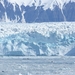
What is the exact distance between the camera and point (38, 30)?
121 feet

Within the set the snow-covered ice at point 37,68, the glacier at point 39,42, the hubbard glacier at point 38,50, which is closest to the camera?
the snow-covered ice at point 37,68

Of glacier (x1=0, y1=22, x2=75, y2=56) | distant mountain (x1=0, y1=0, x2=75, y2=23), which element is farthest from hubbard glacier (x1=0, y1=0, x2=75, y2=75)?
distant mountain (x1=0, y1=0, x2=75, y2=23)

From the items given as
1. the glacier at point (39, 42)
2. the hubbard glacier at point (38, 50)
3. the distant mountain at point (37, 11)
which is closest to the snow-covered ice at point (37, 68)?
the hubbard glacier at point (38, 50)

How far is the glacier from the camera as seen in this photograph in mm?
34156

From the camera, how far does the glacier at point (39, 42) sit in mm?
34156

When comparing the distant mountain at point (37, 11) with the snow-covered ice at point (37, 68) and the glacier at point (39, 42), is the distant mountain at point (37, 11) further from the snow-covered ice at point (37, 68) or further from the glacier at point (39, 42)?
the snow-covered ice at point (37, 68)

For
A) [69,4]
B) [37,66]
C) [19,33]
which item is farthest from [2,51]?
[69,4]

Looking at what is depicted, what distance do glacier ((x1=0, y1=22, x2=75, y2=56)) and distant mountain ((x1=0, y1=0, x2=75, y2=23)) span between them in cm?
2121

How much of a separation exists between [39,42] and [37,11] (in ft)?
82.1

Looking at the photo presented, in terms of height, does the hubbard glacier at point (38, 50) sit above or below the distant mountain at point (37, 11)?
below

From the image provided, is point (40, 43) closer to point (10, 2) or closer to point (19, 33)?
point (19, 33)

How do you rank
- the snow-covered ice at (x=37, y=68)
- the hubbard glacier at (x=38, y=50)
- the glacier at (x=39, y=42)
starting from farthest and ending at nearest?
the glacier at (x=39, y=42) < the hubbard glacier at (x=38, y=50) < the snow-covered ice at (x=37, y=68)

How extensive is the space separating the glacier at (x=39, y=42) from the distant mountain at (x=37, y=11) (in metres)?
21.2

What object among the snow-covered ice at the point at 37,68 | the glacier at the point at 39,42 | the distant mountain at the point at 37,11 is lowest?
the snow-covered ice at the point at 37,68
